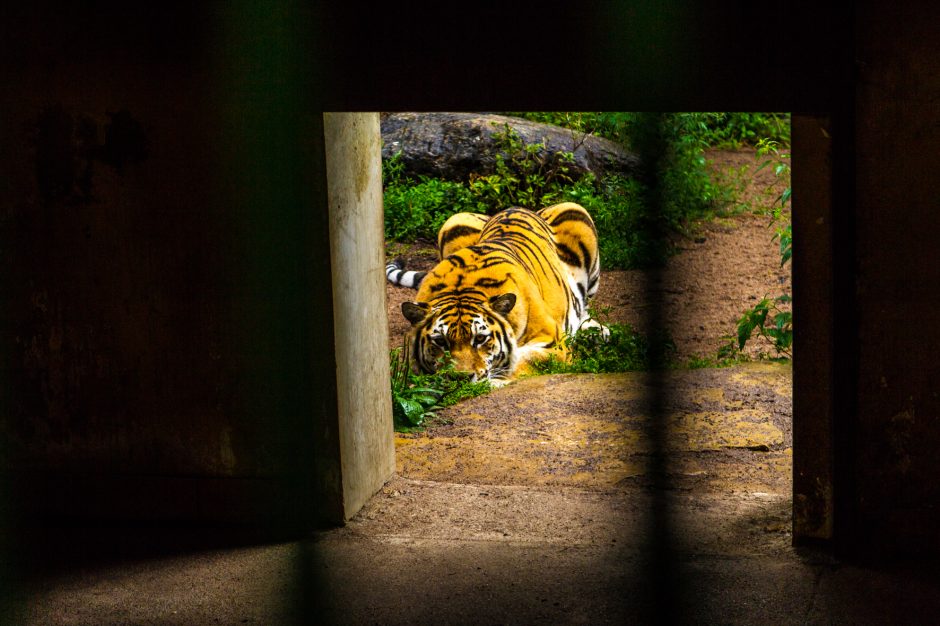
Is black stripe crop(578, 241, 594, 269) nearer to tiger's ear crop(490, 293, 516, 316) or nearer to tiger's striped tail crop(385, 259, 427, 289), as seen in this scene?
tiger's striped tail crop(385, 259, 427, 289)

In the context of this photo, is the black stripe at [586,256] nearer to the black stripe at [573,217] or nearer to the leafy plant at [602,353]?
the black stripe at [573,217]

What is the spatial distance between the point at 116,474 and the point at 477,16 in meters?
2.05

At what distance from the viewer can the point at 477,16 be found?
10.8 ft

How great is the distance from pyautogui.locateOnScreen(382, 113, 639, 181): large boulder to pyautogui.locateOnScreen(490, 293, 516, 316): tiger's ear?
306 cm

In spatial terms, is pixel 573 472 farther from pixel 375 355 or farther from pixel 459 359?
pixel 459 359

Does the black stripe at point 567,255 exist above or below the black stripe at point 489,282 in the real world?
above

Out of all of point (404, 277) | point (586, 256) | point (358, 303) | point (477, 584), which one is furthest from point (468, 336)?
point (477, 584)

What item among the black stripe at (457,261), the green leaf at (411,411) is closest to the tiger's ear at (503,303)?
the black stripe at (457,261)

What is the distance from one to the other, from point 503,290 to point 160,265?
13.7ft

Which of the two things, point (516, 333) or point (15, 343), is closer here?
point (15, 343)

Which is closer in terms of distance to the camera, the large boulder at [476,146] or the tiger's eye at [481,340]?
the tiger's eye at [481,340]

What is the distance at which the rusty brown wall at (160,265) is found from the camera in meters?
3.54

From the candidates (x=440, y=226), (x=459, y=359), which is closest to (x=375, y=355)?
(x=459, y=359)

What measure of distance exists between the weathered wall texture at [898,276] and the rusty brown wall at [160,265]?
171cm
